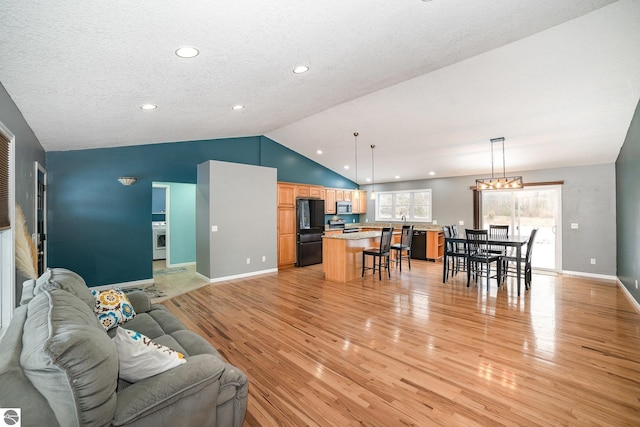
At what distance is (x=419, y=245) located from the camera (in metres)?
8.30

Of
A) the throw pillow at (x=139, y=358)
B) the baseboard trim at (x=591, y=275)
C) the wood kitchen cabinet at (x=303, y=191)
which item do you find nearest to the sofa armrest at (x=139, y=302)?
the throw pillow at (x=139, y=358)

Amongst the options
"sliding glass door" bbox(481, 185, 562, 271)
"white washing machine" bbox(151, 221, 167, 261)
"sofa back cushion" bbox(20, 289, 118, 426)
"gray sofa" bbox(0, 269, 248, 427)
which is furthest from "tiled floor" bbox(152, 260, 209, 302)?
"sliding glass door" bbox(481, 185, 562, 271)

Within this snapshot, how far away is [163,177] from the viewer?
19.6 ft

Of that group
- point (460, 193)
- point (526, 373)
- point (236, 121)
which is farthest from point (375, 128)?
point (526, 373)

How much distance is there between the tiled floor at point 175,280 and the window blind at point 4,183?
284 cm

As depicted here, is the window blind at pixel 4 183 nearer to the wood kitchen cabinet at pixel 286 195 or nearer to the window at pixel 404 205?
the wood kitchen cabinet at pixel 286 195

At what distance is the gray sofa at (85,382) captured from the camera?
42.8 inches

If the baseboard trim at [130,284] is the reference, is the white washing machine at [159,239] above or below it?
above

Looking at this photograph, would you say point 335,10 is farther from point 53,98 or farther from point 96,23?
point 53,98

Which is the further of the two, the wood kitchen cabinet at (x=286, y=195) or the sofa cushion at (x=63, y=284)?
the wood kitchen cabinet at (x=286, y=195)

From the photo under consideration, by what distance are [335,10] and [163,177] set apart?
529cm

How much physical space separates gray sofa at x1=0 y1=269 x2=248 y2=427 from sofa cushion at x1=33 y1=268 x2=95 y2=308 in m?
0.03

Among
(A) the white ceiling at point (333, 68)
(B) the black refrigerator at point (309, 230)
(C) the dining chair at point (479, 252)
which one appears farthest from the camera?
(B) the black refrigerator at point (309, 230)

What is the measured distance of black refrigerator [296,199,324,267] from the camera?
7.53 meters
